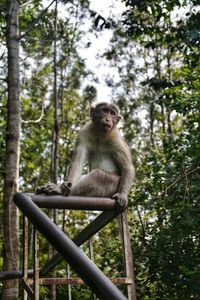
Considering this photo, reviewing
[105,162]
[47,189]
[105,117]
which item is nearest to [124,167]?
[105,162]

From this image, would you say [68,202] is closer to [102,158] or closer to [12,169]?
[102,158]

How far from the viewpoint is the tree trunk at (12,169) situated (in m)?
6.61

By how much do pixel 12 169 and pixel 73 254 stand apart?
5668mm

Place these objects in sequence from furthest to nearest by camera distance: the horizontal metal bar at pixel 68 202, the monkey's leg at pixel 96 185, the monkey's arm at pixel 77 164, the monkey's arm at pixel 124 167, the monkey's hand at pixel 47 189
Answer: the monkey's arm at pixel 77 164
the monkey's leg at pixel 96 185
the monkey's arm at pixel 124 167
the monkey's hand at pixel 47 189
the horizontal metal bar at pixel 68 202

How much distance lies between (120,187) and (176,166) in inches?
127

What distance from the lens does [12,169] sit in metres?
6.93

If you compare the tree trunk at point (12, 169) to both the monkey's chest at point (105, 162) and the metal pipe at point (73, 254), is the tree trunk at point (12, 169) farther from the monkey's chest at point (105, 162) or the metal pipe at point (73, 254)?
the metal pipe at point (73, 254)

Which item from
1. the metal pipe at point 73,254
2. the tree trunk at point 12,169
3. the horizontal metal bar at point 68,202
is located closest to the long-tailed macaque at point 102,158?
the horizontal metal bar at point 68,202

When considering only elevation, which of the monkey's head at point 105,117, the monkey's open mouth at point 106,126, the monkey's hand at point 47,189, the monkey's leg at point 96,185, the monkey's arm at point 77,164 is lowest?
the monkey's hand at point 47,189

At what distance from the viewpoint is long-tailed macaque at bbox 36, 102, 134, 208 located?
3.89 meters

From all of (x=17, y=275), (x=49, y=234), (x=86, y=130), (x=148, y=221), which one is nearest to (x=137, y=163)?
(x=148, y=221)

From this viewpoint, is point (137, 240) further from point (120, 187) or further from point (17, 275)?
point (17, 275)

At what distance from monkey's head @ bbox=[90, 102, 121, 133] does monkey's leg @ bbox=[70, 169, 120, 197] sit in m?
0.54

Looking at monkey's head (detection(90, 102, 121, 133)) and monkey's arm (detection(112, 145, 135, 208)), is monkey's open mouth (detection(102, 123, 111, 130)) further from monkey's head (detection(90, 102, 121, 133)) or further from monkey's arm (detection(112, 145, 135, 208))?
monkey's arm (detection(112, 145, 135, 208))
